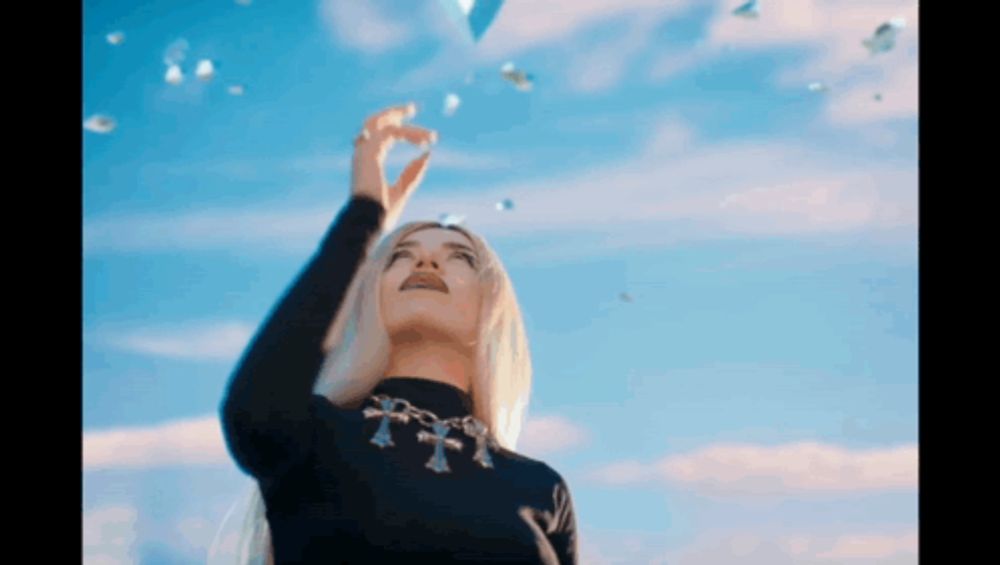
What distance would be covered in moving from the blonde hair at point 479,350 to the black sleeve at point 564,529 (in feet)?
0.43

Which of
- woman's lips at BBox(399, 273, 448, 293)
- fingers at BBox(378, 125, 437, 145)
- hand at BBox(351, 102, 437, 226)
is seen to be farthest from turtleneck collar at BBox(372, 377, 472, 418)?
fingers at BBox(378, 125, 437, 145)

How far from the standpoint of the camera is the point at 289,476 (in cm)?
207

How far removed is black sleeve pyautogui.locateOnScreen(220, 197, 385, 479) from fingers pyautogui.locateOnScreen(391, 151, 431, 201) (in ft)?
0.75

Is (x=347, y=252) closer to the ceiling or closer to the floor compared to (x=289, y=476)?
closer to the ceiling

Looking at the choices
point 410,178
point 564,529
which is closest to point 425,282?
point 410,178

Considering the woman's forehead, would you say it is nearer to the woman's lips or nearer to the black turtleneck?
the woman's lips

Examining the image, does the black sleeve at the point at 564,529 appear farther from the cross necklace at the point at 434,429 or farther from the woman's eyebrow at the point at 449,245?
the woman's eyebrow at the point at 449,245

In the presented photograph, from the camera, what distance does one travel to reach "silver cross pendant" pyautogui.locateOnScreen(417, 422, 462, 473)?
212 centimetres

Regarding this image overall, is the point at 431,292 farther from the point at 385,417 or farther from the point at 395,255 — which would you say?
the point at 385,417

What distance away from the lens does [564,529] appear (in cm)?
225
